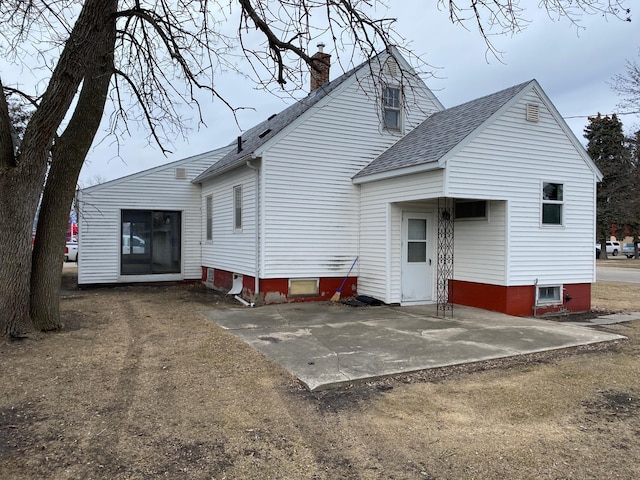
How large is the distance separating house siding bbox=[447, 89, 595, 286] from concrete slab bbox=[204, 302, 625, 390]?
1415 mm

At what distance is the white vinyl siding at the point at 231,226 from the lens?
36.6 feet

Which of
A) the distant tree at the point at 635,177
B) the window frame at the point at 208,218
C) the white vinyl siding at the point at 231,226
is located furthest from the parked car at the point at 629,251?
the white vinyl siding at the point at 231,226

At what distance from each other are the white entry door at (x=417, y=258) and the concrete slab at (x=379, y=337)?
0.80m

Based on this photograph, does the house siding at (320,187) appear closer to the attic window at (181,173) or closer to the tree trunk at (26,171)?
the tree trunk at (26,171)

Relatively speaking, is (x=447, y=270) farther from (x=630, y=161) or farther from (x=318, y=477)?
Answer: (x=630, y=161)

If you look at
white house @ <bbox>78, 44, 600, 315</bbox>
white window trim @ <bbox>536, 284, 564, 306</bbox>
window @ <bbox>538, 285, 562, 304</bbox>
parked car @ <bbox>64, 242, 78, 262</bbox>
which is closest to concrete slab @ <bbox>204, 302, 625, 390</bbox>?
white house @ <bbox>78, 44, 600, 315</bbox>

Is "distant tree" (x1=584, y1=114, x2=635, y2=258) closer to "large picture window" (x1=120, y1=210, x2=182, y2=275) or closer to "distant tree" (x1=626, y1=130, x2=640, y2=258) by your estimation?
"distant tree" (x1=626, y1=130, x2=640, y2=258)

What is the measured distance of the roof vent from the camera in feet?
32.2

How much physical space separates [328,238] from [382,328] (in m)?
3.70

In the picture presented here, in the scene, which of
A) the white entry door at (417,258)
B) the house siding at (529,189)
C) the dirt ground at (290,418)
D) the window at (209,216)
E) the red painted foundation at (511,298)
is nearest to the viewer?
the dirt ground at (290,418)

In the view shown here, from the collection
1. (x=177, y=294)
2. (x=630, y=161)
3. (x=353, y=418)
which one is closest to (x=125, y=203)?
(x=177, y=294)

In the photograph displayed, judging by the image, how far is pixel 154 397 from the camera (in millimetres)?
4730

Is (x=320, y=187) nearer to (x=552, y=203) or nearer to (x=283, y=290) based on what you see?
(x=283, y=290)

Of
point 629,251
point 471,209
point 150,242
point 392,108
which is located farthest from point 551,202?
point 629,251
